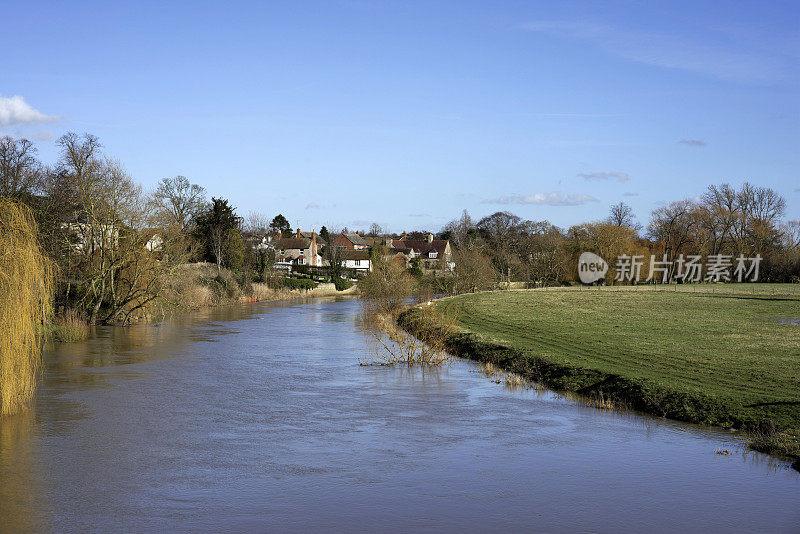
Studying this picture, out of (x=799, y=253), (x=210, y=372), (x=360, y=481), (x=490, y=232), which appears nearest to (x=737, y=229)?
(x=799, y=253)

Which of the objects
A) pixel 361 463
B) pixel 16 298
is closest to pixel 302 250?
pixel 16 298

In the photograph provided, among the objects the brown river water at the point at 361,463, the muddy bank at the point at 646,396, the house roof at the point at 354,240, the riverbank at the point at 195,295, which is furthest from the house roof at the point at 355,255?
the brown river water at the point at 361,463

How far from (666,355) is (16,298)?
1978 cm

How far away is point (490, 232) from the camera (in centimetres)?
12412

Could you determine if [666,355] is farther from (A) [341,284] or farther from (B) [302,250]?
(B) [302,250]

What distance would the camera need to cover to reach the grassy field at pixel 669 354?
640 inches

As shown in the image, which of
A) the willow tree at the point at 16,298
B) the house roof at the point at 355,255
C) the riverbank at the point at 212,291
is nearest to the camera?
the willow tree at the point at 16,298

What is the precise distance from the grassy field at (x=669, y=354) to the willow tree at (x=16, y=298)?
566 inches

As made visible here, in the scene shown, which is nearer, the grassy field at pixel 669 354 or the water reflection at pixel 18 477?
the water reflection at pixel 18 477

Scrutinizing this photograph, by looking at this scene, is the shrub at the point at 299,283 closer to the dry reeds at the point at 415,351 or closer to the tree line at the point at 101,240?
the tree line at the point at 101,240

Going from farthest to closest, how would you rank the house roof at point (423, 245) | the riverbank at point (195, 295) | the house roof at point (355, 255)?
the house roof at point (423, 245), the house roof at point (355, 255), the riverbank at point (195, 295)

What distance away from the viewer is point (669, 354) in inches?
949

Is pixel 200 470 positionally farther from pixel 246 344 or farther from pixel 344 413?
pixel 246 344

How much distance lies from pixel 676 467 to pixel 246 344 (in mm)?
22602
